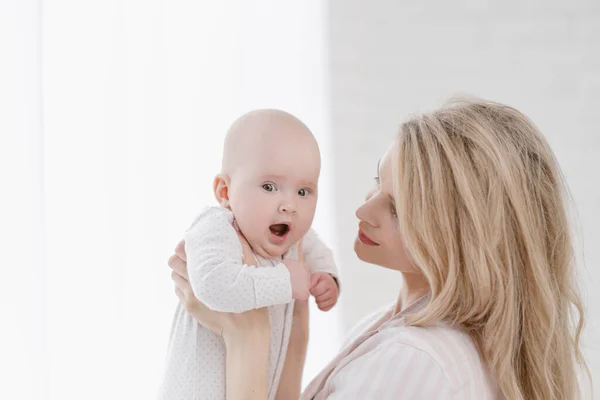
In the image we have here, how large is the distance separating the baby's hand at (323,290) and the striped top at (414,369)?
0.68ft

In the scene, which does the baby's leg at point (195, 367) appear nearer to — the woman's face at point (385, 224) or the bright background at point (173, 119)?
the woman's face at point (385, 224)

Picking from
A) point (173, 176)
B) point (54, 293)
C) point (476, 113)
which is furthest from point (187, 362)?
point (173, 176)

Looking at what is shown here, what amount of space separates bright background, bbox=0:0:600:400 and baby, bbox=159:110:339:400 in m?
0.93

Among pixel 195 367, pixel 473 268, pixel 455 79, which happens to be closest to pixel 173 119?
pixel 455 79

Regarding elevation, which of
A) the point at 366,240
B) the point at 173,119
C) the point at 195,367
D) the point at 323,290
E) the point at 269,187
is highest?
the point at 173,119

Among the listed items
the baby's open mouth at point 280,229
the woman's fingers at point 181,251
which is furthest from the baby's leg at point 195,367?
the baby's open mouth at point 280,229

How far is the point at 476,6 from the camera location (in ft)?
8.60

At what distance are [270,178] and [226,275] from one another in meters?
0.22

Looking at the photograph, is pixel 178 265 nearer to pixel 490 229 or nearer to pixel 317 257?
pixel 317 257

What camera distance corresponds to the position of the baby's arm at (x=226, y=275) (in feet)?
4.25

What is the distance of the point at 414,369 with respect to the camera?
1.16 m

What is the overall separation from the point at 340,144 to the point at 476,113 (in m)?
1.47

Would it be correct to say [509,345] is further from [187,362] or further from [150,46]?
[150,46]

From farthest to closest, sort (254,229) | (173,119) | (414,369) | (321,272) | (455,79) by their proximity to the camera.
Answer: (455,79) < (173,119) < (321,272) < (254,229) < (414,369)
